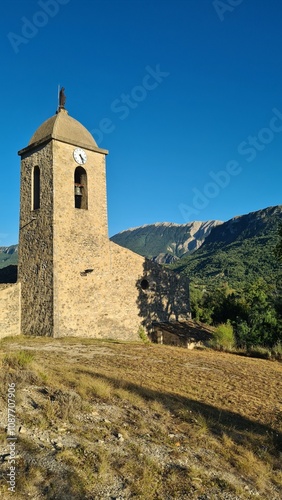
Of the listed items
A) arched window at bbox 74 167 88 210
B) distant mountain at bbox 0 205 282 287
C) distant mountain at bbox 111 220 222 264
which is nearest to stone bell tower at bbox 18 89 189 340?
arched window at bbox 74 167 88 210

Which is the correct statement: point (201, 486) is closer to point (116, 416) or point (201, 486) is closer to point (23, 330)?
point (116, 416)

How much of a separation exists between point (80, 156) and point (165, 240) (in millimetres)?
155049

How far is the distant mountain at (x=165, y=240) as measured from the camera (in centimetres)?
14725

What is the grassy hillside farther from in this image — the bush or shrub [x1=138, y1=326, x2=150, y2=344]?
shrub [x1=138, y1=326, x2=150, y2=344]

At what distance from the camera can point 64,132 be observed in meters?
18.0

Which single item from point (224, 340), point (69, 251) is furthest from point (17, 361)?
point (224, 340)

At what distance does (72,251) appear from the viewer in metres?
17.5

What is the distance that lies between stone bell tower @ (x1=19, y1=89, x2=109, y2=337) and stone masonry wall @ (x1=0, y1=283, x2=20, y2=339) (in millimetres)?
269

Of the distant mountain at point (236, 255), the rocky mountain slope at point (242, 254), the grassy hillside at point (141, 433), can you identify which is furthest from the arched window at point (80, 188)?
the rocky mountain slope at point (242, 254)

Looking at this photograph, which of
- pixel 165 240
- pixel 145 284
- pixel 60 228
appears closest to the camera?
pixel 60 228

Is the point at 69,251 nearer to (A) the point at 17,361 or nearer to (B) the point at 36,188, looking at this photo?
(B) the point at 36,188

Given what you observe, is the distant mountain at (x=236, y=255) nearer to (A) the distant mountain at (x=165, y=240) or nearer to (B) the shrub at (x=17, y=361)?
(A) the distant mountain at (x=165, y=240)

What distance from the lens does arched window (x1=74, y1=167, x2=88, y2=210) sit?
18342 mm

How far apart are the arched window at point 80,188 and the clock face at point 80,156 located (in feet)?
1.53
